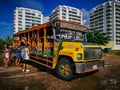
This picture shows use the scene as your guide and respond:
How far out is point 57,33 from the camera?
23.1 feet

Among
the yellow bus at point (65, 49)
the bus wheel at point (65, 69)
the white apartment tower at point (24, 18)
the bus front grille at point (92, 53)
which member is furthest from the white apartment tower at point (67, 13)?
the bus wheel at point (65, 69)

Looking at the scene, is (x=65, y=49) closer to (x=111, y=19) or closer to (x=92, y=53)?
(x=92, y=53)

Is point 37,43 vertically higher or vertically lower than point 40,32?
lower

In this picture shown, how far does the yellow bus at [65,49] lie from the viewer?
20.0ft

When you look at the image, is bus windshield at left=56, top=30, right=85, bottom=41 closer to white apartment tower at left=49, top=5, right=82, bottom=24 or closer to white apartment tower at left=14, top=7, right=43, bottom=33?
white apartment tower at left=49, top=5, right=82, bottom=24

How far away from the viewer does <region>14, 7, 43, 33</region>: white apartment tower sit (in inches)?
3996

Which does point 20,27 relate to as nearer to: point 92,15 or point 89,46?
point 92,15

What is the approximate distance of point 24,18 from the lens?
10469cm

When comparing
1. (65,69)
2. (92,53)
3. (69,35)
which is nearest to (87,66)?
(92,53)

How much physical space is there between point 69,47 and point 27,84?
8.00 ft

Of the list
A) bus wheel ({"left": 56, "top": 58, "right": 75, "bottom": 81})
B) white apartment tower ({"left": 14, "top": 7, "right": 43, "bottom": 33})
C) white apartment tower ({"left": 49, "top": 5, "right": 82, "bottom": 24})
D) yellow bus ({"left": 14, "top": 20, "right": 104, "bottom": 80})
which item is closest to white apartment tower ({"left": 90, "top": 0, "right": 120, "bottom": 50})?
white apartment tower ({"left": 49, "top": 5, "right": 82, "bottom": 24})

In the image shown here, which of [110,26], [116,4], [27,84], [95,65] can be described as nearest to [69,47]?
[95,65]

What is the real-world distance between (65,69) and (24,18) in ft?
341

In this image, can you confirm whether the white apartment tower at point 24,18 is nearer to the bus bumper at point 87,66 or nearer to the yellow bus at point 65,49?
the yellow bus at point 65,49
